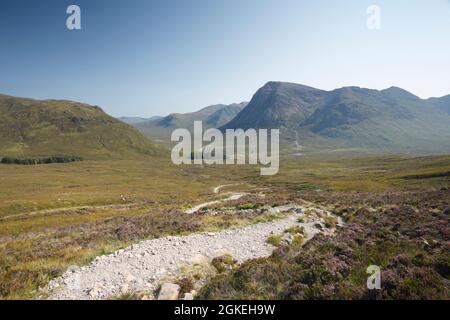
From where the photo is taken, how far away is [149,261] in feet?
46.5

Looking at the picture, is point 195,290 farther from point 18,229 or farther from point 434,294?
point 18,229

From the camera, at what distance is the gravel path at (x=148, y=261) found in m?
11.3

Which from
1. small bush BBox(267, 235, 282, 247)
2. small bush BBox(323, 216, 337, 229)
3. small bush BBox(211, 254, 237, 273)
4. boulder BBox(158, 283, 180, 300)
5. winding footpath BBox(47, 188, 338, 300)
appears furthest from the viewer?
small bush BBox(323, 216, 337, 229)

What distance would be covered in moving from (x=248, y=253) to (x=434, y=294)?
997cm

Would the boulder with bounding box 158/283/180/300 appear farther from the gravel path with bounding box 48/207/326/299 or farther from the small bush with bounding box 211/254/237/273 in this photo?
the small bush with bounding box 211/254/237/273

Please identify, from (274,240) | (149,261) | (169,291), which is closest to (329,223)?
(274,240)

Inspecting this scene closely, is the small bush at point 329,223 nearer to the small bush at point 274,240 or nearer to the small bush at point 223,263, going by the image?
the small bush at point 274,240

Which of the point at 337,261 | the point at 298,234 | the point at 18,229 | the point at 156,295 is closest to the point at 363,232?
the point at 298,234

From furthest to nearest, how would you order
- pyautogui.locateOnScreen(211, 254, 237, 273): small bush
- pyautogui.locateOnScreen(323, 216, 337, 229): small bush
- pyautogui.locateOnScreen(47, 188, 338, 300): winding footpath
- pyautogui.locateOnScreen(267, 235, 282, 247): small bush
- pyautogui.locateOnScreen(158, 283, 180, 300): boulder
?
pyautogui.locateOnScreen(323, 216, 337, 229): small bush < pyautogui.locateOnScreen(267, 235, 282, 247): small bush < pyautogui.locateOnScreen(211, 254, 237, 273): small bush < pyautogui.locateOnScreen(47, 188, 338, 300): winding footpath < pyautogui.locateOnScreen(158, 283, 180, 300): boulder

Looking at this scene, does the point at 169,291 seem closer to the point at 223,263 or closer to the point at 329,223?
the point at 223,263

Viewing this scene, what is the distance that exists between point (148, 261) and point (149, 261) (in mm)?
52

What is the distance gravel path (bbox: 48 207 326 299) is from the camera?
1132 centimetres

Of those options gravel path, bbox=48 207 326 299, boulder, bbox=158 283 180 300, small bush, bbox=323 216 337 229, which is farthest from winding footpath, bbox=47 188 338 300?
small bush, bbox=323 216 337 229
